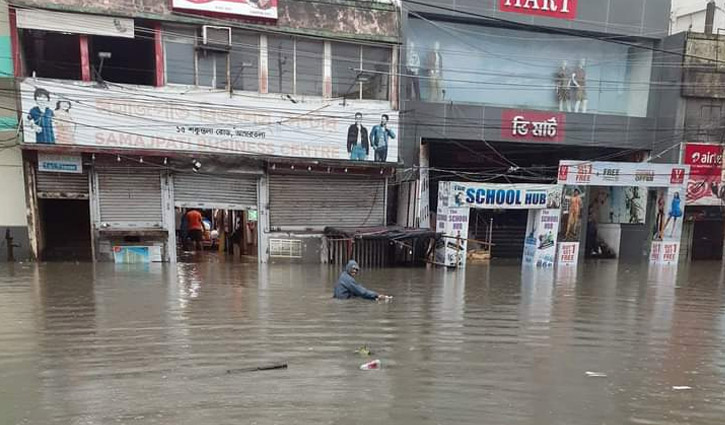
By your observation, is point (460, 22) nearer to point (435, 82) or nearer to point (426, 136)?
point (435, 82)

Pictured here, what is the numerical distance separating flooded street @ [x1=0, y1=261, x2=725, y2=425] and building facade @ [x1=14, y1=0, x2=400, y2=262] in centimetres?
389

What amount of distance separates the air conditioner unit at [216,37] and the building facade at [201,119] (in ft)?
0.11

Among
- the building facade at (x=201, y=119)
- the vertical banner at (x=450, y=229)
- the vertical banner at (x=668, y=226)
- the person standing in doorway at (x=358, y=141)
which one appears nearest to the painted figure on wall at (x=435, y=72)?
the building facade at (x=201, y=119)

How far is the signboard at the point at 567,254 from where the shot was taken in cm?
1773

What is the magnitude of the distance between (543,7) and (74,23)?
1615 cm

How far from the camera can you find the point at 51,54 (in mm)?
14930

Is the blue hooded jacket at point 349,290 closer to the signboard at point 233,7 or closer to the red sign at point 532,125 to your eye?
the signboard at point 233,7

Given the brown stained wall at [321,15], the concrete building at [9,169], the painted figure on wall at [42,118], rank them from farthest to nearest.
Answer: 1. the brown stained wall at [321,15]
2. the concrete building at [9,169]
3. the painted figure on wall at [42,118]

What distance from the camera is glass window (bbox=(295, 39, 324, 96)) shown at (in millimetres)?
16203

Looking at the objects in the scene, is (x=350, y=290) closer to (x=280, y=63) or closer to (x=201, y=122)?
(x=201, y=122)

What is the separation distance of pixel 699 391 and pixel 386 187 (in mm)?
13022

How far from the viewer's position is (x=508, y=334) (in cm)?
755

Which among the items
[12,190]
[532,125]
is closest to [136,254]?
[12,190]

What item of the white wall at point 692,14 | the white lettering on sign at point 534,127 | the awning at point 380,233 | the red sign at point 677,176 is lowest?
the awning at point 380,233
